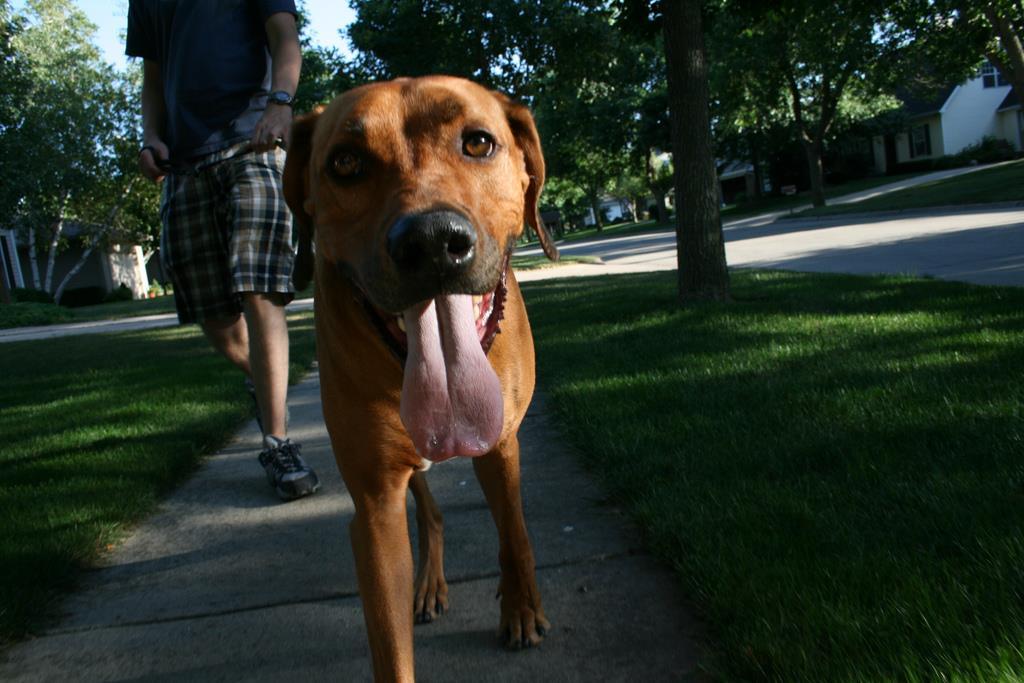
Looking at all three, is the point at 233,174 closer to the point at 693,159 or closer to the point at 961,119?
the point at 693,159

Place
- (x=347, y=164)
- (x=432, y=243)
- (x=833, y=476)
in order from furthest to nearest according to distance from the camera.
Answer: (x=833, y=476)
(x=347, y=164)
(x=432, y=243)

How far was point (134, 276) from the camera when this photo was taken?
45406 mm

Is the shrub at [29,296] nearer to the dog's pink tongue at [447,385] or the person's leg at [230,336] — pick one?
the person's leg at [230,336]

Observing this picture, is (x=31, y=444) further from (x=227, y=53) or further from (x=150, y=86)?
(x=227, y=53)

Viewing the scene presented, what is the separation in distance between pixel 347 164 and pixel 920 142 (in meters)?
58.1

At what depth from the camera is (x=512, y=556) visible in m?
2.37

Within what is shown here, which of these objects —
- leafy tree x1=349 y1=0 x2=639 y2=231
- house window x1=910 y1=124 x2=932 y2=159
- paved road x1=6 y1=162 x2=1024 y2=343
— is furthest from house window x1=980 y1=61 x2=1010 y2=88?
leafy tree x1=349 y1=0 x2=639 y2=231

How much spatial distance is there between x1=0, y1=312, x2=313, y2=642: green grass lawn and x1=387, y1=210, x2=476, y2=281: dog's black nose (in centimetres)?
182

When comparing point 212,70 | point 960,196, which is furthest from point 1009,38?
point 212,70

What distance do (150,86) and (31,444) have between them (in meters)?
2.55

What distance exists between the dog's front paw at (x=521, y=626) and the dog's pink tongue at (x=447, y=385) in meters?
0.56

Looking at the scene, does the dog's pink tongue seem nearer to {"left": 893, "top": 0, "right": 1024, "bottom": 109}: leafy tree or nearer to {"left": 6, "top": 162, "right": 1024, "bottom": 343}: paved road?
{"left": 6, "top": 162, "right": 1024, "bottom": 343}: paved road

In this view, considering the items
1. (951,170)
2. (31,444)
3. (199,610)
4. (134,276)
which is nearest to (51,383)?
(31,444)

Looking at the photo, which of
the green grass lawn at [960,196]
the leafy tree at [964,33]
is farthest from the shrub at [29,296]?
the leafy tree at [964,33]
